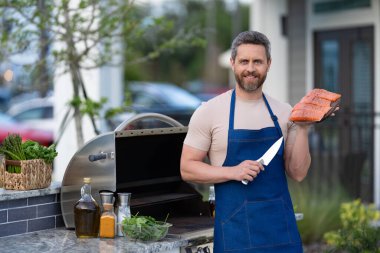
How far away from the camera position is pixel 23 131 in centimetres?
1381

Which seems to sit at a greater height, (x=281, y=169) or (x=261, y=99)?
(x=261, y=99)

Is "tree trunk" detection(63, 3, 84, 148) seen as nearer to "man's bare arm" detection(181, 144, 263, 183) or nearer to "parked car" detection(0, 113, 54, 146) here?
"man's bare arm" detection(181, 144, 263, 183)

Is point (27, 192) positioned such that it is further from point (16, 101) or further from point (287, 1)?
point (16, 101)

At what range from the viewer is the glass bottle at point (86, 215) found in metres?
3.86

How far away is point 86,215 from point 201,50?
4380cm

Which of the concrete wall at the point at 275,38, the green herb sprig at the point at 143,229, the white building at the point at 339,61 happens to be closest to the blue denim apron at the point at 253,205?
the green herb sprig at the point at 143,229

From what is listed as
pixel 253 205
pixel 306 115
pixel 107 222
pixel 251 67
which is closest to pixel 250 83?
pixel 251 67

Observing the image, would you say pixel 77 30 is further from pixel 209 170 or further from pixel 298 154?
pixel 298 154

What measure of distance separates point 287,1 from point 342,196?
390 cm

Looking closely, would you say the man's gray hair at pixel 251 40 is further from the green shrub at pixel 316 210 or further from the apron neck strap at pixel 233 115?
the green shrub at pixel 316 210

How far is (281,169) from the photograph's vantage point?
3.68 meters

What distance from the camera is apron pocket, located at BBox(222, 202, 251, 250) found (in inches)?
141

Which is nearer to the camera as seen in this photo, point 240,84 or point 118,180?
point 240,84

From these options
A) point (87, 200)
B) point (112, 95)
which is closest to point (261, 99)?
point (87, 200)
